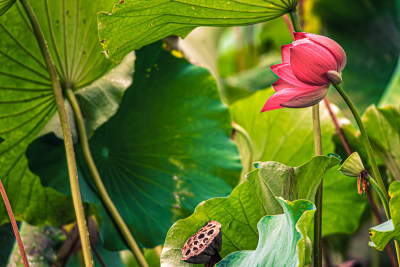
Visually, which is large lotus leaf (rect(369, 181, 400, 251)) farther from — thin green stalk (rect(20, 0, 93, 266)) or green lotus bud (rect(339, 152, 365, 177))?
thin green stalk (rect(20, 0, 93, 266))

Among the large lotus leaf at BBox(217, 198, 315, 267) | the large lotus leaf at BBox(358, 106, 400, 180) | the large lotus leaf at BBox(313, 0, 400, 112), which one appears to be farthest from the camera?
the large lotus leaf at BBox(313, 0, 400, 112)

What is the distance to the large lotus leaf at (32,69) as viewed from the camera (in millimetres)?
623

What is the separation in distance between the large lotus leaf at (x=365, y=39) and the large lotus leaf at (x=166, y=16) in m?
1.11

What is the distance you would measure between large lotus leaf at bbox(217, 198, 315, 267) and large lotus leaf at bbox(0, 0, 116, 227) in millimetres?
363

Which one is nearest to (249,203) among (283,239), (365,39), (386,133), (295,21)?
(283,239)

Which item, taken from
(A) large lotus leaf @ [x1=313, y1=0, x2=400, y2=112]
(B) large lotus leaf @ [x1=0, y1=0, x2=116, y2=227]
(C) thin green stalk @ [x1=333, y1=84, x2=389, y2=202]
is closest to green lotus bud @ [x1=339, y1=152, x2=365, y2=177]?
(C) thin green stalk @ [x1=333, y1=84, x2=389, y2=202]

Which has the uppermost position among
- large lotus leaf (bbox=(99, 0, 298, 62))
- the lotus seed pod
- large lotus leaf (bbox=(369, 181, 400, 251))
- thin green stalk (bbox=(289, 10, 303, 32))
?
large lotus leaf (bbox=(99, 0, 298, 62))

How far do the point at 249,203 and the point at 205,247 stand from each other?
0.33 feet

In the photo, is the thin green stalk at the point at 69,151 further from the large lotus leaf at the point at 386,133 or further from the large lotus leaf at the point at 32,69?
the large lotus leaf at the point at 386,133

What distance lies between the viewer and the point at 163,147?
760 millimetres

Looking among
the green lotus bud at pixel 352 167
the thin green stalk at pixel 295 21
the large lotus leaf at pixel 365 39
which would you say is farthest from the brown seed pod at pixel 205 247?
the large lotus leaf at pixel 365 39

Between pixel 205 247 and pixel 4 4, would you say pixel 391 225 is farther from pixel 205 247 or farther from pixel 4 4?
pixel 4 4

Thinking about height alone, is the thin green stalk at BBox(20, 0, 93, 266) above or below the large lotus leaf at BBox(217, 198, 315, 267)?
above

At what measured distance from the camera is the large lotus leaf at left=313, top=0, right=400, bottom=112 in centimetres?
157
